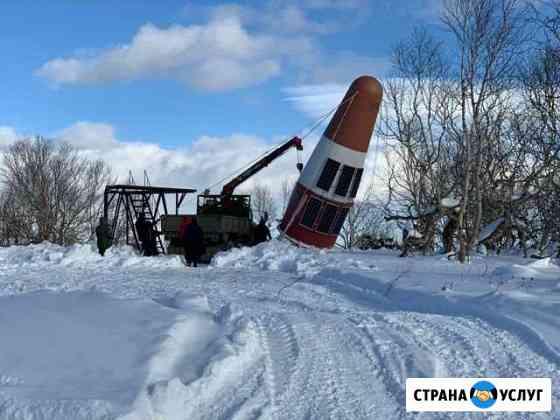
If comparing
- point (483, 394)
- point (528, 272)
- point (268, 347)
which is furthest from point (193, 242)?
point (483, 394)

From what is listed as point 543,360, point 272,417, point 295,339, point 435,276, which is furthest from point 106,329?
point 435,276

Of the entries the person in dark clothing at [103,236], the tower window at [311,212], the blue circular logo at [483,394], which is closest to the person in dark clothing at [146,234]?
the person in dark clothing at [103,236]

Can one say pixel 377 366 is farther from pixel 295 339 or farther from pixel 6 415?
pixel 6 415

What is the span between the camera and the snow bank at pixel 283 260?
1563cm

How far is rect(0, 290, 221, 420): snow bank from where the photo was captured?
4.48m

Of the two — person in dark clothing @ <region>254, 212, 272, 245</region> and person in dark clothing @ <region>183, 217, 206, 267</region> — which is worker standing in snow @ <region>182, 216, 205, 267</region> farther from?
person in dark clothing @ <region>254, 212, 272, 245</region>

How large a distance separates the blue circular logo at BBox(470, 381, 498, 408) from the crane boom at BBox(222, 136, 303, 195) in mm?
20578

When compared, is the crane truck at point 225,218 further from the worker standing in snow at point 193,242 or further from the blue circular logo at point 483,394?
the blue circular logo at point 483,394

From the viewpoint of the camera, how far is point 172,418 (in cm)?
445

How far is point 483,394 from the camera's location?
16.6ft

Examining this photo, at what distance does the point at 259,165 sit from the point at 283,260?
29.1 ft

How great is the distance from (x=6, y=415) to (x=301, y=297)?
21.5 ft

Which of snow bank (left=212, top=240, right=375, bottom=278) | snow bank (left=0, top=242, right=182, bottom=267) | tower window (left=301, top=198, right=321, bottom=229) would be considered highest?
tower window (left=301, top=198, right=321, bottom=229)

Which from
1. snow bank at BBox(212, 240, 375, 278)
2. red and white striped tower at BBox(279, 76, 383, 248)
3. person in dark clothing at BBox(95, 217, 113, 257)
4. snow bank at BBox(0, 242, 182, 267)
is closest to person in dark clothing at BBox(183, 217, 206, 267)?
snow bank at BBox(0, 242, 182, 267)
